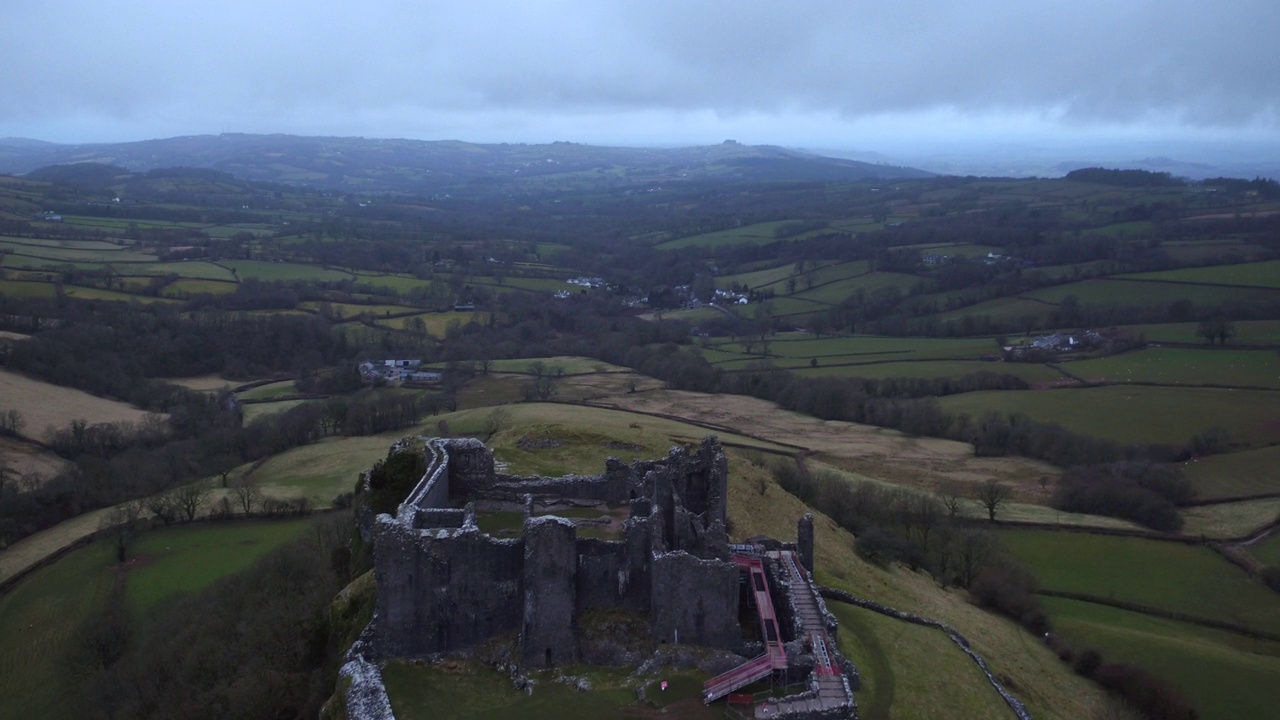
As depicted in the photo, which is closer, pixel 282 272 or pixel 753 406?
pixel 753 406

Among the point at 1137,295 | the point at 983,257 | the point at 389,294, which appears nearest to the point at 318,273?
the point at 389,294

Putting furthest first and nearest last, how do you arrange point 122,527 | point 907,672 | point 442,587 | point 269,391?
point 269,391
point 122,527
point 907,672
point 442,587

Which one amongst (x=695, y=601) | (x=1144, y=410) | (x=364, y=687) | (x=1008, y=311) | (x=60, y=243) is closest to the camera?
(x=364, y=687)

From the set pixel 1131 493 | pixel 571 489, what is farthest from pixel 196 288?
pixel 1131 493

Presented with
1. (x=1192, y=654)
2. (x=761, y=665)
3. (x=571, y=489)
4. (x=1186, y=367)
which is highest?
(x=571, y=489)

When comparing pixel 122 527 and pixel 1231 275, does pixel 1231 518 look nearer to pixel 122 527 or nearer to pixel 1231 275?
pixel 1231 275
